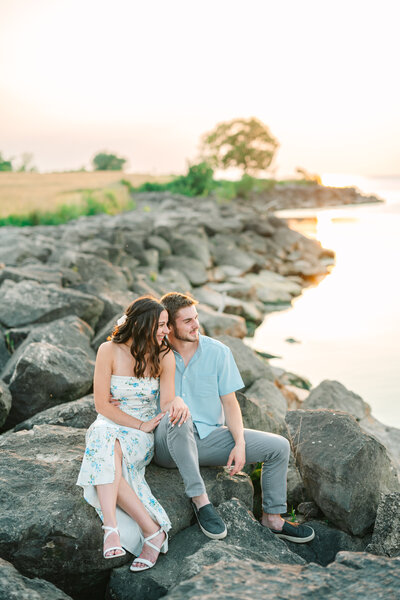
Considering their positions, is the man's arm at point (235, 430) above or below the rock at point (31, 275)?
below

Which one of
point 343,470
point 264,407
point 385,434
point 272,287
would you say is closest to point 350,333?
point 272,287

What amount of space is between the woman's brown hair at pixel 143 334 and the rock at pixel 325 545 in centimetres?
147

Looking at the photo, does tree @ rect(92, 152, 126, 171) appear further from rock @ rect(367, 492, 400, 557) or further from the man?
rock @ rect(367, 492, 400, 557)

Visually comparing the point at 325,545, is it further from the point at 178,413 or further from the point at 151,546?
the point at 178,413

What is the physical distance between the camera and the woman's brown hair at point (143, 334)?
3727mm

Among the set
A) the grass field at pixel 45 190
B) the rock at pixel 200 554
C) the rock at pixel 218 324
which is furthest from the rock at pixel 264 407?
the grass field at pixel 45 190

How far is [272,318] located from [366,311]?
2.70m

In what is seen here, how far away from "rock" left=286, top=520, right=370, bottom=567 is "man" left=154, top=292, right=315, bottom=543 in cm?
8

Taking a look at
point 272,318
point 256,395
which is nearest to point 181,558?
point 256,395

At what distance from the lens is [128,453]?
11.7ft

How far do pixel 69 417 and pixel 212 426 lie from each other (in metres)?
1.27

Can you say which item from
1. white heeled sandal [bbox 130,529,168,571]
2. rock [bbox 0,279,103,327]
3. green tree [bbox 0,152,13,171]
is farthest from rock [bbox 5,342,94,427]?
green tree [bbox 0,152,13,171]

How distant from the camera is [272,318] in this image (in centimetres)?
1466

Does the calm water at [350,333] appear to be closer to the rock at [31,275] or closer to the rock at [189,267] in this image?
the rock at [189,267]
